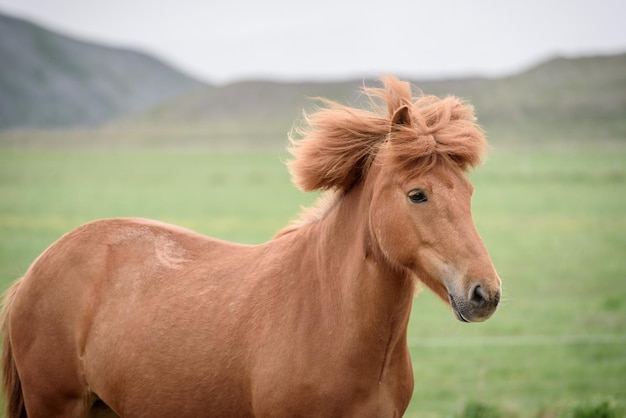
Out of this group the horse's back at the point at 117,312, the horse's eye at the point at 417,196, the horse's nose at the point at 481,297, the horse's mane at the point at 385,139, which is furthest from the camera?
the horse's back at the point at 117,312

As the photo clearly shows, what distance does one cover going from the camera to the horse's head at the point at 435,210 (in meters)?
3.12

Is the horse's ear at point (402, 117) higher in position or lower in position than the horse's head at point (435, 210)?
higher

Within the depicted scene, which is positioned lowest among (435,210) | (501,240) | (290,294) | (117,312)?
(501,240)

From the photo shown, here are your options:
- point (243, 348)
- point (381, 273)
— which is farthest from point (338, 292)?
point (243, 348)

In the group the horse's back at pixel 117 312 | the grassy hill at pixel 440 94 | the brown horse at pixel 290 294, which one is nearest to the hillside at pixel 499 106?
the grassy hill at pixel 440 94

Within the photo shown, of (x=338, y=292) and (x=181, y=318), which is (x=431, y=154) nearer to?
(x=338, y=292)

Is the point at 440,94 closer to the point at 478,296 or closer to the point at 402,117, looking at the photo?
the point at 402,117

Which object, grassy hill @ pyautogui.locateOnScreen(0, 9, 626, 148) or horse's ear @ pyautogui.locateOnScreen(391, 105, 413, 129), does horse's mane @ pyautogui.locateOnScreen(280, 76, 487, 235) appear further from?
grassy hill @ pyautogui.locateOnScreen(0, 9, 626, 148)

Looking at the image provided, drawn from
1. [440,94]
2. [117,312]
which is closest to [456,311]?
[117,312]

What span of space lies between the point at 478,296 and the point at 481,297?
0.05ft

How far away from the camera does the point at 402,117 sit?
11.5ft

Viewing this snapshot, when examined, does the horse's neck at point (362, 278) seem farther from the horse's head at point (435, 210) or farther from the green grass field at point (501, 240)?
the green grass field at point (501, 240)

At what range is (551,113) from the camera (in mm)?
100125

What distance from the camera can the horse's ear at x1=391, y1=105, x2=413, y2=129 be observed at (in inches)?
137
